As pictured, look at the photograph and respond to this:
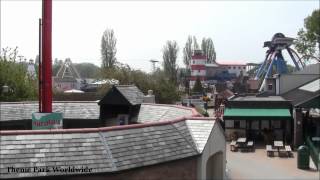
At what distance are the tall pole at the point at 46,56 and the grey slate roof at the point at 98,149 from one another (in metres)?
4.69

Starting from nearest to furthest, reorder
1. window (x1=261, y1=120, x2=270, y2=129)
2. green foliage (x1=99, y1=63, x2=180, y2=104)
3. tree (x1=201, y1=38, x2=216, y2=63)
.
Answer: window (x1=261, y1=120, x2=270, y2=129), green foliage (x1=99, y1=63, x2=180, y2=104), tree (x1=201, y1=38, x2=216, y2=63)

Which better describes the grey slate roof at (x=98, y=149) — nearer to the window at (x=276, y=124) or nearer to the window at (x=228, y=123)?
the window at (x=228, y=123)

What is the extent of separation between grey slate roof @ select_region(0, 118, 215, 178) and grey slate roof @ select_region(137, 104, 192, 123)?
5.66m

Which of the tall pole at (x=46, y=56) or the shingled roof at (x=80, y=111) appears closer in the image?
the tall pole at (x=46, y=56)

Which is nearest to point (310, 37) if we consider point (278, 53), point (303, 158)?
point (278, 53)

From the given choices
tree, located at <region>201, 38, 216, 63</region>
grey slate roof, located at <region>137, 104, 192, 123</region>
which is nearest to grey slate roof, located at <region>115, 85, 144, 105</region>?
grey slate roof, located at <region>137, 104, 192, 123</region>

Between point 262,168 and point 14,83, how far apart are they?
19.6 metres

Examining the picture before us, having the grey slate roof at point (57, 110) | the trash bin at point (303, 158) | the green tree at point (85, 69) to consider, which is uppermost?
the green tree at point (85, 69)

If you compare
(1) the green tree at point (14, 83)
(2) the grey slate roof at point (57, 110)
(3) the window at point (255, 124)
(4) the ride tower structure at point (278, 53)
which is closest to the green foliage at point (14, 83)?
(1) the green tree at point (14, 83)

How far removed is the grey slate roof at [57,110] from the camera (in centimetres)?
2248

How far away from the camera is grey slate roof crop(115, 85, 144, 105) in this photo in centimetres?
2318

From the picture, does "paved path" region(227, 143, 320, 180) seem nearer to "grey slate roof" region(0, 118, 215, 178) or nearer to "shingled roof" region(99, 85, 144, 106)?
"shingled roof" region(99, 85, 144, 106)

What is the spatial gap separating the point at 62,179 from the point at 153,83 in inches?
1436

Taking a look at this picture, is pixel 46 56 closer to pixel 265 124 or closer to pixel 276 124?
pixel 265 124
